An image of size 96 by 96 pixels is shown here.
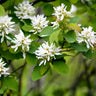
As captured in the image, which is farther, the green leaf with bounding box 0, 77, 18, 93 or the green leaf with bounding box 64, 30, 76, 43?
the green leaf with bounding box 0, 77, 18, 93

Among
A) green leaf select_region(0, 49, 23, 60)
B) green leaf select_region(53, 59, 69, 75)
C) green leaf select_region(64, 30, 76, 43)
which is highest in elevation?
green leaf select_region(64, 30, 76, 43)

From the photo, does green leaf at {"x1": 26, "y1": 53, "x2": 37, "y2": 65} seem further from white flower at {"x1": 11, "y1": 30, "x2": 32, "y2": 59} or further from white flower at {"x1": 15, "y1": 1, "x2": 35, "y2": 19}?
white flower at {"x1": 15, "y1": 1, "x2": 35, "y2": 19}

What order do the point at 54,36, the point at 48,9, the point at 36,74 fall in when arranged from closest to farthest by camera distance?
the point at 54,36 < the point at 36,74 < the point at 48,9

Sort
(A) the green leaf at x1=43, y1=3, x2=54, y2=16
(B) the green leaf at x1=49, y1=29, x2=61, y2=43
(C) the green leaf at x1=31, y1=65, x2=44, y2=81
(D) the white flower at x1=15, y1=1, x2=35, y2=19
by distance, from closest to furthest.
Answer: (B) the green leaf at x1=49, y1=29, x2=61, y2=43
(C) the green leaf at x1=31, y1=65, x2=44, y2=81
(D) the white flower at x1=15, y1=1, x2=35, y2=19
(A) the green leaf at x1=43, y1=3, x2=54, y2=16

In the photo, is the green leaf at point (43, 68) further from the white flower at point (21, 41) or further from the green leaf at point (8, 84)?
the green leaf at point (8, 84)

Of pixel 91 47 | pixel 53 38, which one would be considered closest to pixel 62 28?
pixel 53 38

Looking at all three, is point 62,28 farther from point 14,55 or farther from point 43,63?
point 14,55

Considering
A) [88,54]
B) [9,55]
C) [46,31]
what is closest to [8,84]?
[9,55]

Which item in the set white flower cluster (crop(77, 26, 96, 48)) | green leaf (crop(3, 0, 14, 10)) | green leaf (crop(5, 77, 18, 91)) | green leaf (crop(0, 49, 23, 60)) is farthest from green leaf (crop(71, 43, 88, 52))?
green leaf (crop(3, 0, 14, 10))

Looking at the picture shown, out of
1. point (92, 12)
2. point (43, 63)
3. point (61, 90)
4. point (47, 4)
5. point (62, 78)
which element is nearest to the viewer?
point (43, 63)

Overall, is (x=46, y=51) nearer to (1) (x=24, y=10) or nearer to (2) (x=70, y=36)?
(2) (x=70, y=36)

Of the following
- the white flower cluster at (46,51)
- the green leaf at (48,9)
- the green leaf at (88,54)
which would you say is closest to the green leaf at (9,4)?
the green leaf at (48,9)
